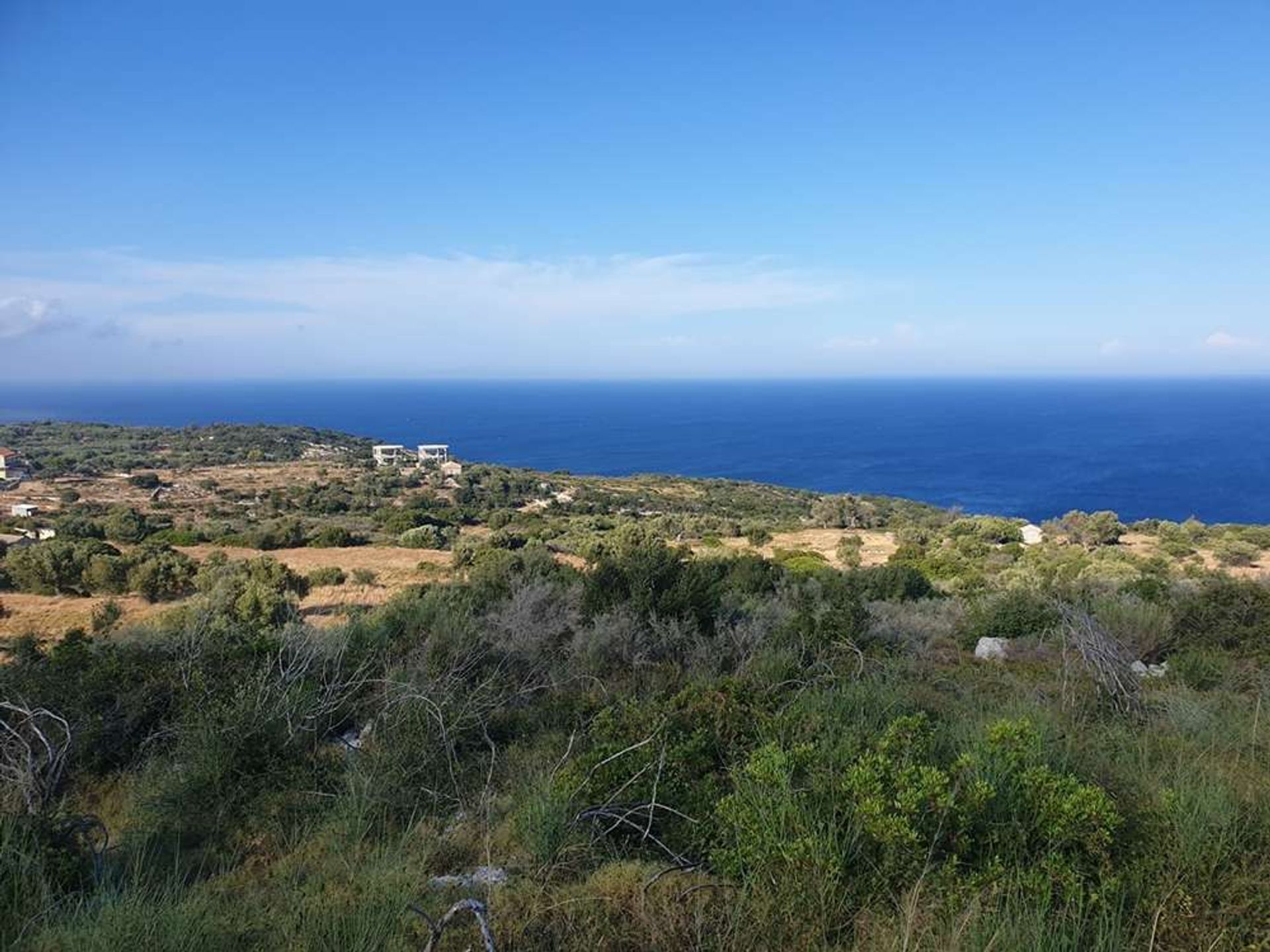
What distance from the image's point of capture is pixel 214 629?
7.26 m

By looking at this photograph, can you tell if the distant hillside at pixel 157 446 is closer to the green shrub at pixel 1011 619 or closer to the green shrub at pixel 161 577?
the green shrub at pixel 161 577

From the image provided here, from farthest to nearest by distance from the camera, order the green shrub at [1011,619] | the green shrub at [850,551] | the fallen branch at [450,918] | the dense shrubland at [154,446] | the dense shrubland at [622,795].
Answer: the dense shrubland at [154,446], the green shrub at [850,551], the green shrub at [1011,619], the dense shrubland at [622,795], the fallen branch at [450,918]

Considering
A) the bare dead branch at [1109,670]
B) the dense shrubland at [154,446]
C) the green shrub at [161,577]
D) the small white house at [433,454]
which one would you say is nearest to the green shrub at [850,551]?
the bare dead branch at [1109,670]

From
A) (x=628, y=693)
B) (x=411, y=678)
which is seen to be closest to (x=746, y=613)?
(x=628, y=693)

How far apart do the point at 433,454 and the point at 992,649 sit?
194 ft

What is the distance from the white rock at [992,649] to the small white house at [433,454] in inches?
1989

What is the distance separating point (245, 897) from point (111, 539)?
2677 cm

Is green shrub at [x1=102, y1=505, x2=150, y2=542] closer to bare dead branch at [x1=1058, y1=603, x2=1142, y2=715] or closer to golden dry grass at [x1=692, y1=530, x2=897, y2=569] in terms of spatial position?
golden dry grass at [x1=692, y1=530, x2=897, y2=569]

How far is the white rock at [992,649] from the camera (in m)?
8.59

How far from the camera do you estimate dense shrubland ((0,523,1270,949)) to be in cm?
234

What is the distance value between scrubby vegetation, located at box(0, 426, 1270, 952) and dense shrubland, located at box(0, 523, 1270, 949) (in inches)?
0.7

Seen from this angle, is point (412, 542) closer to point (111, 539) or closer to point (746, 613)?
point (111, 539)

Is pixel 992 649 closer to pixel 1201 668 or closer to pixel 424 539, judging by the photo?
pixel 1201 668

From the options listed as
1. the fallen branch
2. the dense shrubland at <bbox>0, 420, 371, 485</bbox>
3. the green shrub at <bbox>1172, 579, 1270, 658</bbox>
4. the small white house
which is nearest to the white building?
the small white house
